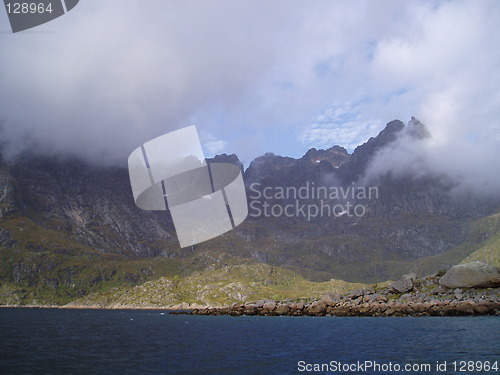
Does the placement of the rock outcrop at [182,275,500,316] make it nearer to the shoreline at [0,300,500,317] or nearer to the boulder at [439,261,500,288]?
the shoreline at [0,300,500,317]

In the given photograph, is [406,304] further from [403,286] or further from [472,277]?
[403,286]

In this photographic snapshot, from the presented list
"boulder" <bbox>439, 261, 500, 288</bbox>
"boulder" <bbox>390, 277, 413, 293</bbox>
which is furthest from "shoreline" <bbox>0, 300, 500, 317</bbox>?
"boulder" <bbox>390, 277, 413, 293</bbox>

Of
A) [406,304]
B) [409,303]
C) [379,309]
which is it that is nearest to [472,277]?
[409,303]

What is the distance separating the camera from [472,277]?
15300 cm

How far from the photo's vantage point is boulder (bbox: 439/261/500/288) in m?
149

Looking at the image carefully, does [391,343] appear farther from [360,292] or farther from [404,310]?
[360,292]

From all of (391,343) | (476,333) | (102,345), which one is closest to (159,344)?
(102,345)

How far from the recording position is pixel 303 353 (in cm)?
5209

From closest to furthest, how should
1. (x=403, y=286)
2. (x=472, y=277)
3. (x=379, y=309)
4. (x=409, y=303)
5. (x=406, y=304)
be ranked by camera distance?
(x=406, y=304) → (x=409, y=303) → (x=379, y=309) → (x=472, y=277) → (x=403, y=286)

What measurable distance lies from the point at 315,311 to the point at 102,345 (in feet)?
387

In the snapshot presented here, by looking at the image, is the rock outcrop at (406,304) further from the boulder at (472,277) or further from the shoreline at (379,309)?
the boulder at (472,277)

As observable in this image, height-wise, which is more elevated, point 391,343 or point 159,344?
point 159,344

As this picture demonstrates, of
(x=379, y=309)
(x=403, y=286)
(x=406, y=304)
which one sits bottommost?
(x=403, y=286)

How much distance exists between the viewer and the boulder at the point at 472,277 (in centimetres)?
14888
